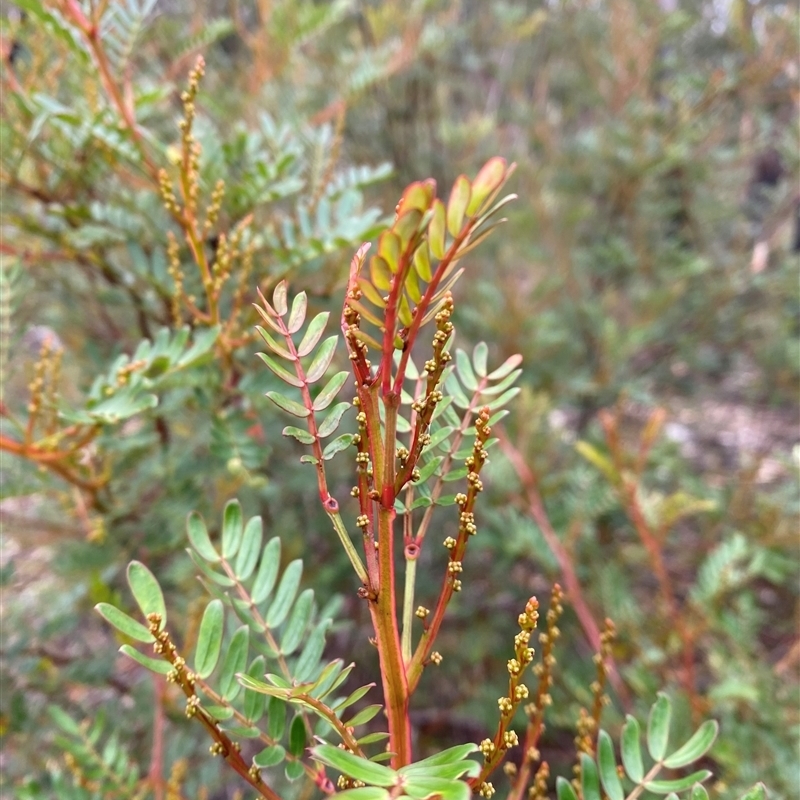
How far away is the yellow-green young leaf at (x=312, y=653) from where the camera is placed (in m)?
0.34

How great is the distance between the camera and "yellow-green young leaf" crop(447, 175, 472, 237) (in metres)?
0.20

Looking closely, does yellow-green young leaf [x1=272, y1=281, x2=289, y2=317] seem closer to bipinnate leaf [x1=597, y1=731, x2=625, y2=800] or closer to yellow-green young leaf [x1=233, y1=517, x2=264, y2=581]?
yellow-green young leaf [x1=233, y1=517, x2=264, y2=581]

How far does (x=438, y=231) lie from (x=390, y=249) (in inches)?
0.9

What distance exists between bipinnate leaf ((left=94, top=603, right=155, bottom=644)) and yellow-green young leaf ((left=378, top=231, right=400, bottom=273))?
7.2 inches

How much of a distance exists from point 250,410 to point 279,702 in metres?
0.30

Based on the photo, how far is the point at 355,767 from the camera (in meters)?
0.20

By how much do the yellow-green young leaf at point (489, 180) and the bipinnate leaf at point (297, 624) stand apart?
0.24 meters

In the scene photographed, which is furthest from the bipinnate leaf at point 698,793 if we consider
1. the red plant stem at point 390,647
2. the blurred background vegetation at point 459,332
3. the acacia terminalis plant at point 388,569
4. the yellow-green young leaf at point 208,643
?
the blurred background vegetation at point 459,332

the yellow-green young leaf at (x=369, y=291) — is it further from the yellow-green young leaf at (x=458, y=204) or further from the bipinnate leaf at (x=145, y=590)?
the bipinnate leaf at (x=145, y=590)

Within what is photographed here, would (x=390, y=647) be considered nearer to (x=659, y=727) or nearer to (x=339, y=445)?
(x=339, y=445)

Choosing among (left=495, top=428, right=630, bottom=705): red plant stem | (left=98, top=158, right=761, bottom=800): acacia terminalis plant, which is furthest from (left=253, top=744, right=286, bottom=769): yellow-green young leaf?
(left=495, top=428, right=630, bottom=705): red plant stem

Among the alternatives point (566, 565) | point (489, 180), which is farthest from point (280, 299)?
point (566, 565)

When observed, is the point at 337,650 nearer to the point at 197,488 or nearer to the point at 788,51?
the point at 197,488

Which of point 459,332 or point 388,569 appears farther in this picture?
point 459,332
